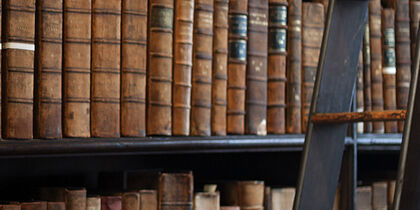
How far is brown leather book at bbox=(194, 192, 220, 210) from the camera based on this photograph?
1.20m

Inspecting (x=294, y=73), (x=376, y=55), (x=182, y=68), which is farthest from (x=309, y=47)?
(x=182, y=68)

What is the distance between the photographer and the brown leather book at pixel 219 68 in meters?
1.21

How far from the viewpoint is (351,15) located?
1.11 metres

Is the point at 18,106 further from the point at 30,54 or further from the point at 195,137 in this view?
the point at 195,137

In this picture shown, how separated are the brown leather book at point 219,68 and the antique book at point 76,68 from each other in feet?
0.87

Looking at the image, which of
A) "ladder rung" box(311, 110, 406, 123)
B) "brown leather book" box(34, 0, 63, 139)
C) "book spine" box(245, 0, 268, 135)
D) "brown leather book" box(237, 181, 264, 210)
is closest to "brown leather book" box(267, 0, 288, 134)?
"book spine" box(245, 0, 268, 135)

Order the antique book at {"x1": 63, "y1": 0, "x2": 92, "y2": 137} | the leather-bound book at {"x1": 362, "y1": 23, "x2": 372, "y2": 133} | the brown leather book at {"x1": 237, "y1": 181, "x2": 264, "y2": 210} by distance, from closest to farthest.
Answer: the antique book at {"x1": 63, "y1": 0, "x2": 92, "y2": 137}
the brown leather book at {"x1": 237, "y1": 181, "x2": 264, "y2": 210}
the leather-bound book at {"x1": 362, "y1": 23, "x2": 372, "y2": 133}

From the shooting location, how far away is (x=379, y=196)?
1.47 m

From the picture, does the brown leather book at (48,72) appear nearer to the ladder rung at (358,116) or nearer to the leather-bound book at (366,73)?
the ladder rung at (358,116)

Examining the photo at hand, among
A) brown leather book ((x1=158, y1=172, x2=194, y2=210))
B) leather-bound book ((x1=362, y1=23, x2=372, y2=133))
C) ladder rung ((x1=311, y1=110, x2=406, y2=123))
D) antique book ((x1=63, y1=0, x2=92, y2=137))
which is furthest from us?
leather-bound book ((x1=362, y1=23, x2=372, y2=133))

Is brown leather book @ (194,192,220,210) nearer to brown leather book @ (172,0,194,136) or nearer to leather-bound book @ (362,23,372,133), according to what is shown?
brown leather book @ (172,0,194,136)

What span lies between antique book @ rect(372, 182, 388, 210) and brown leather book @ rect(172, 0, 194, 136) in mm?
562

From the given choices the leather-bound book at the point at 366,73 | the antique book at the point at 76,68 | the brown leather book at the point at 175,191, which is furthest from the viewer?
the leather-bound book at the point at 366,73

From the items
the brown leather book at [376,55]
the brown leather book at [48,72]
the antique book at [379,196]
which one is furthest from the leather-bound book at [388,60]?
the brown leather book at [48,72]
